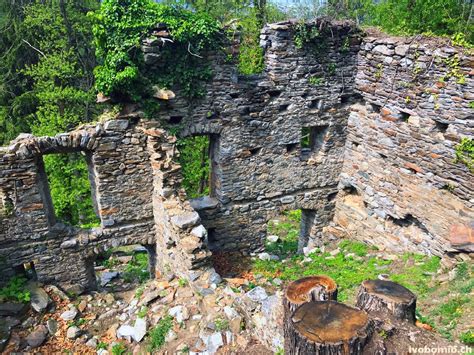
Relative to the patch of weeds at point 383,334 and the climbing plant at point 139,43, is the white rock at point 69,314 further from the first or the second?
the patch of weeds at point 383,334

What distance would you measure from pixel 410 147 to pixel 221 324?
551 cm

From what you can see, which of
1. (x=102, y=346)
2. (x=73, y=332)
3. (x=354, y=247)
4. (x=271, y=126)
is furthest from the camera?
(x=354, y=247)

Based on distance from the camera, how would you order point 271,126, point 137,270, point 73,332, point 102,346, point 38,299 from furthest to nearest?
point 137,270
point 271,126
point 38,299
point 73,332
point 102,346

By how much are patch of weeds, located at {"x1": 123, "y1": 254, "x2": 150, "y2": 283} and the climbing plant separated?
5.25 m

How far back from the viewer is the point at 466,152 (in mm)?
7336

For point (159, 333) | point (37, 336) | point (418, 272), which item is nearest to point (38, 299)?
point (37, 336)

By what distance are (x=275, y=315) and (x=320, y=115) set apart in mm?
5621

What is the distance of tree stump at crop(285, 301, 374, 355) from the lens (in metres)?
2.96

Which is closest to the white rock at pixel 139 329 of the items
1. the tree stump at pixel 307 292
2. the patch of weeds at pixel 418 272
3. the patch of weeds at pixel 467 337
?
the tree stump at pixel 307 292

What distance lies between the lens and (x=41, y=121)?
1415 cm

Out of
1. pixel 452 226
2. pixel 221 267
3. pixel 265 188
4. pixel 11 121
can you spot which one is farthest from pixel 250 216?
pixel 11 121

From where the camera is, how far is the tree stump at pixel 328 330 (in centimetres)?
296

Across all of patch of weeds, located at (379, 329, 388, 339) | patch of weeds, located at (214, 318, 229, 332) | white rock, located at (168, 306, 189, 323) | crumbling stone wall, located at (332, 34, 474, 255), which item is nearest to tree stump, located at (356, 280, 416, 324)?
patch of weeds, located at (379, 329, 388, 339)

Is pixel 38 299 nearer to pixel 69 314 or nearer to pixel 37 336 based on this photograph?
pixel 69 314
